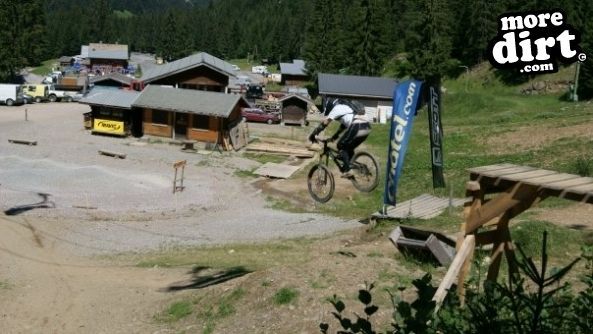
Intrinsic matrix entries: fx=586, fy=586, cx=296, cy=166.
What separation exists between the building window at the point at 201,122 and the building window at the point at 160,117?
2.41 metres

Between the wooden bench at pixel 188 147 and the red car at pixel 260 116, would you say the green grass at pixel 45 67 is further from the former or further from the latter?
the wooden bench at pixel 188 147

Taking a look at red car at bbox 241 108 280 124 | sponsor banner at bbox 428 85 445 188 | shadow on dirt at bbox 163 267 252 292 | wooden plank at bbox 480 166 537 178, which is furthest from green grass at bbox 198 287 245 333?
red car at bbox 241 108 280 124

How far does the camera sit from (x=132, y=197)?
94.4 ft

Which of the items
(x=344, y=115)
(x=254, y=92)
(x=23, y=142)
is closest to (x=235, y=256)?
(x=344, y=115)

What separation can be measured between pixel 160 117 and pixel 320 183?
34005 millimetres

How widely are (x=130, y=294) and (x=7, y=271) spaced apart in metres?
4.80

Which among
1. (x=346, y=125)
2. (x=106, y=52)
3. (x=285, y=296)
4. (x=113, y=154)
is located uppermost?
(x=106, y=52)

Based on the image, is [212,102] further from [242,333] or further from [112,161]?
[242,333]

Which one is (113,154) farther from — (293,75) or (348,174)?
(293,75)

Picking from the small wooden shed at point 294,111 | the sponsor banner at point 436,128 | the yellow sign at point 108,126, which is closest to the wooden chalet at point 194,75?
the small wooden shed at point 294,111

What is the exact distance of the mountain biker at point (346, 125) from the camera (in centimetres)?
1165

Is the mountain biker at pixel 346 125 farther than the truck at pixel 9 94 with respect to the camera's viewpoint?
No

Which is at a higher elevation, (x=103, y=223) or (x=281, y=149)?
(x=281, y=149)

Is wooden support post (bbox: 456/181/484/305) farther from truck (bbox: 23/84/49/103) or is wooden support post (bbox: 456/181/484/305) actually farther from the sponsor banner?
truck (bbox: 23/84/49/103)
